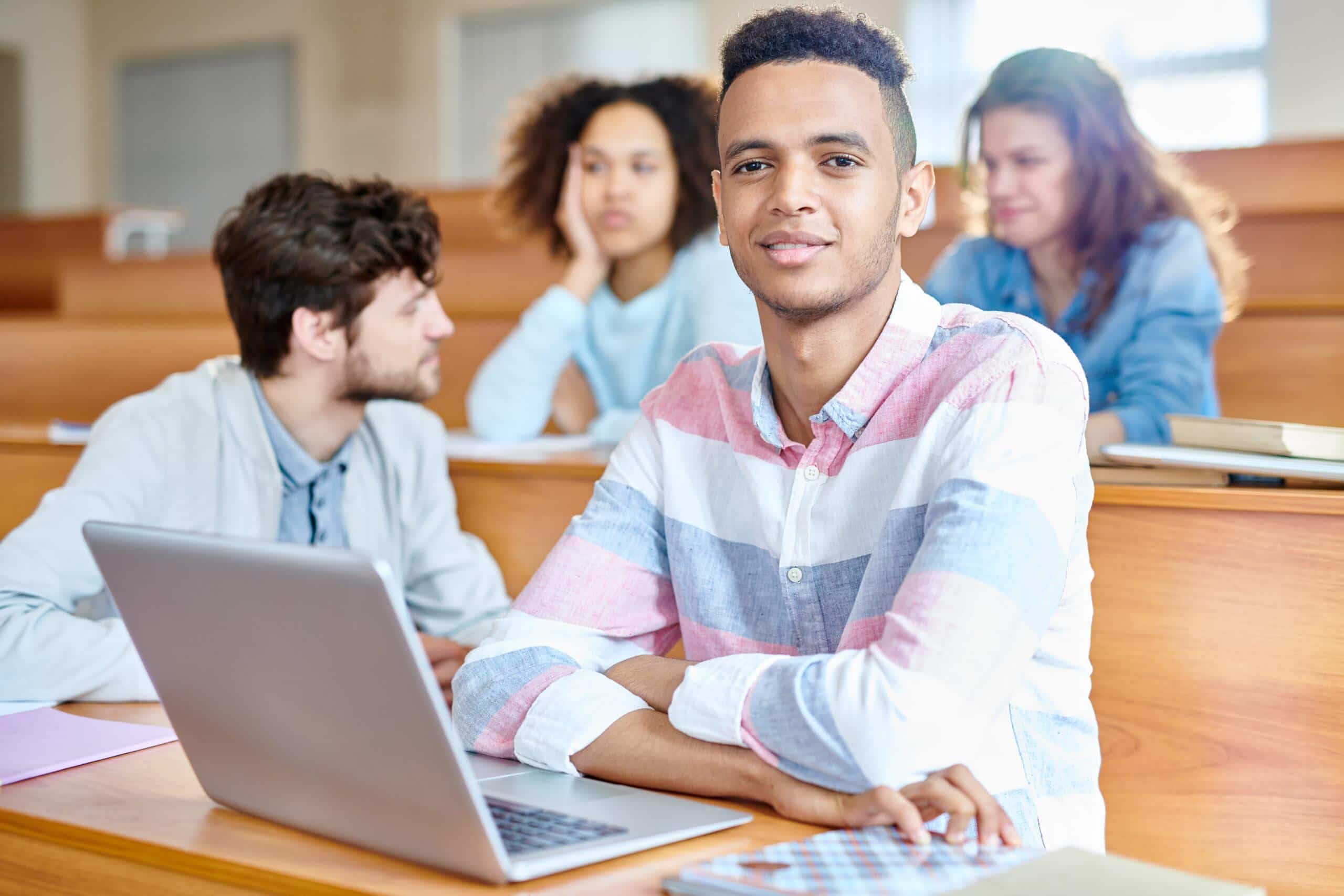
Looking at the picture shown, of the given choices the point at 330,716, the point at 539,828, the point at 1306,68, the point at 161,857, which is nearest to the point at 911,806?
the point at 539,828

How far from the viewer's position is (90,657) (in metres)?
1.27

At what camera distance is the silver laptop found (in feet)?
2.28

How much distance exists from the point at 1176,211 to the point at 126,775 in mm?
1794

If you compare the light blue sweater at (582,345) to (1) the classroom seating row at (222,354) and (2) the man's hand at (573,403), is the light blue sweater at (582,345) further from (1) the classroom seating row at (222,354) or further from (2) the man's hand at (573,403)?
(1) the classroom seating row at (222,354)

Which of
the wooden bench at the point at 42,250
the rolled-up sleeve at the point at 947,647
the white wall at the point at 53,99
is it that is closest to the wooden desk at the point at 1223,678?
the rolled-up sleeve at the point at 947,647

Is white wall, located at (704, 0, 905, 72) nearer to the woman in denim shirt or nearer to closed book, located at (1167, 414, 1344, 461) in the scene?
the woman in denim shirt

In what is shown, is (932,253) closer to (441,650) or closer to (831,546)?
(441,650)

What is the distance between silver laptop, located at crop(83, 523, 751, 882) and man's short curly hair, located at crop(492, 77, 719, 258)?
1.55m

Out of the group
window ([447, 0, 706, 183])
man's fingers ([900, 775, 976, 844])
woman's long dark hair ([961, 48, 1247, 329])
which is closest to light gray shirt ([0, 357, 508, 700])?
man's fingers ([900, 775, 976, 844])

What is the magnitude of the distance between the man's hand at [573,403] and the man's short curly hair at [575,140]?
238 millimetres

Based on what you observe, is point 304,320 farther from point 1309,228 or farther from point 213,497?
point 1309,228

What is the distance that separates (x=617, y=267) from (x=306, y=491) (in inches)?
33.9

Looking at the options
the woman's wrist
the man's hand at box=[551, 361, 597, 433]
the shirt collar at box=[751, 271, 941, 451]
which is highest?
the woman's wrist

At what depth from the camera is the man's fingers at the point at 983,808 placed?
0.78 metres
